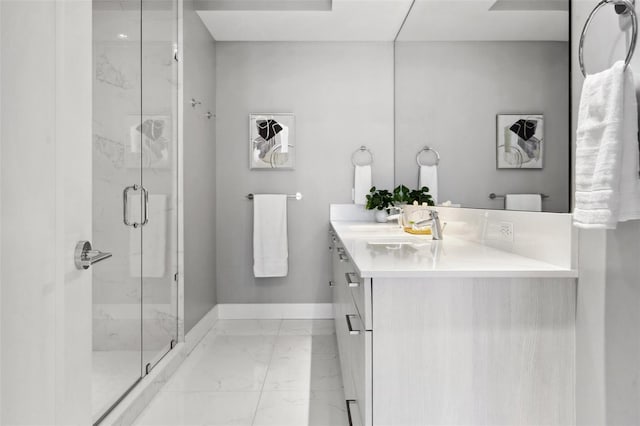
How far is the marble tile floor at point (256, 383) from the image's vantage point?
1.92 metres

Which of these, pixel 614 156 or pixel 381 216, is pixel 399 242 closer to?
pixel 614 156

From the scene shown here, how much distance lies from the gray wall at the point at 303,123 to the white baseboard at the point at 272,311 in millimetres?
58

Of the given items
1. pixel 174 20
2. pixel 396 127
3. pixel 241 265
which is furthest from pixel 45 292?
pixel 396 127

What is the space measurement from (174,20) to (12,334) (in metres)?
2.25

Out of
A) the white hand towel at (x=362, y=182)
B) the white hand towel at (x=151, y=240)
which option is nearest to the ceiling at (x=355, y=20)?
the white hand towel at (x=362, y=182)

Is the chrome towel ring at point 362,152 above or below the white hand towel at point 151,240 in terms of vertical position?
above

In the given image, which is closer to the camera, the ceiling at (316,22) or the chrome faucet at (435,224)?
the chrome faucet at (435,224)

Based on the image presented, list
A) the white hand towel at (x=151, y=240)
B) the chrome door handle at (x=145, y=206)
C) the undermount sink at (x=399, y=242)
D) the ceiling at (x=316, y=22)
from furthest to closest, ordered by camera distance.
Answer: the ceiling at (x=316, y=22) → the chrome door handle at (x=145, y=206) → the white hand towel at (x=151, y=240) → the undermount sink at (x=399, y=242)

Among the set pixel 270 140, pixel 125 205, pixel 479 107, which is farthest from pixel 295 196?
pixel 479 107

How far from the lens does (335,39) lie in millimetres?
3420

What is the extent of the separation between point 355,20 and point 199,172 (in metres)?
1.59

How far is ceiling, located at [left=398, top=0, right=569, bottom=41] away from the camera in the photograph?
140 cm

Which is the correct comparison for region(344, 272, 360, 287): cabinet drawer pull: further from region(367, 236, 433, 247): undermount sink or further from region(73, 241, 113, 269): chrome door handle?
region(73, 241, 113, 269): chrome door handle

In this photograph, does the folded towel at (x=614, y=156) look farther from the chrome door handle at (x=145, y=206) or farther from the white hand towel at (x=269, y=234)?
the white hand towel at (x=269, y=234)
